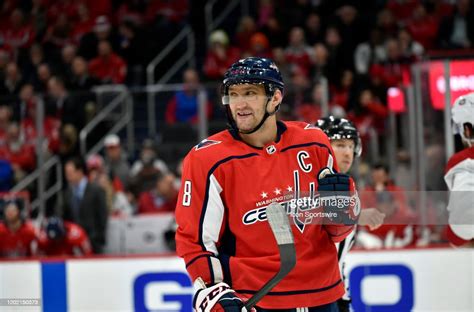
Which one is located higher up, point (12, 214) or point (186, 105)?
point (186, 105)

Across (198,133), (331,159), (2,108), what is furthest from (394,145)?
(331,159)

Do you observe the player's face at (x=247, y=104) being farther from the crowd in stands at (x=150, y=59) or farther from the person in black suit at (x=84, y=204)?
the person in black suit at (x=84, y=204)

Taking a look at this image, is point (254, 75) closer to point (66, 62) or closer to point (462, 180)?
point (462, 180)

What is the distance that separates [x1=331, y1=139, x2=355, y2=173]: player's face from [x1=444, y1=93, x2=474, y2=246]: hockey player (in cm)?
42

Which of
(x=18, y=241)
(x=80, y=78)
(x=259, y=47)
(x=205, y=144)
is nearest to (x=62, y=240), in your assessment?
(x=18, y=241)

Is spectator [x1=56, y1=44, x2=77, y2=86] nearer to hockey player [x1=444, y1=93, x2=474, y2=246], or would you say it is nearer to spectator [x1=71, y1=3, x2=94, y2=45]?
spectator [x1=71, y1=3, x2=94, y2=45]

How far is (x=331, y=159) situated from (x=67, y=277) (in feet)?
9.83

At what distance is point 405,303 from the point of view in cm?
539

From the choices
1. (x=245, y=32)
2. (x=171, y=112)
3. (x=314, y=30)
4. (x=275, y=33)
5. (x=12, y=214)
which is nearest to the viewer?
(x=12, y=214)

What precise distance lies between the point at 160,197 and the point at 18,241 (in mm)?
1240

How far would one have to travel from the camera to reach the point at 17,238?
7.41 metres

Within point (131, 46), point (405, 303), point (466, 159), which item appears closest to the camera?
point (466, 159)

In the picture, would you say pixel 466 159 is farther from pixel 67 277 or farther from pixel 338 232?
pixel 67 277

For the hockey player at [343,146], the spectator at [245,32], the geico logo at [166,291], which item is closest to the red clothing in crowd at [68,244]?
the geico logo at [166,291]
